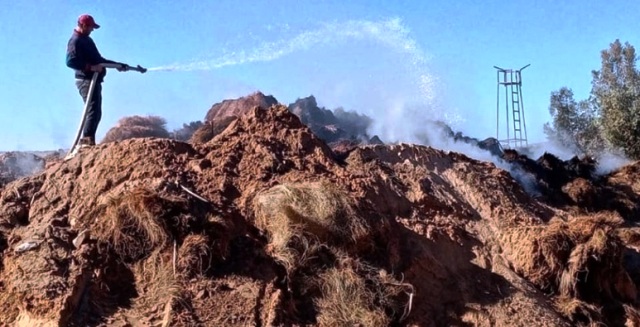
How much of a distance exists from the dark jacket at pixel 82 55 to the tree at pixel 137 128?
771cm

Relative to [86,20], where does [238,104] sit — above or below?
above

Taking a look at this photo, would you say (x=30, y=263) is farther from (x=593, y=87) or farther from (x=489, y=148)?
(x=593, y=87)

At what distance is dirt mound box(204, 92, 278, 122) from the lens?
2323cm

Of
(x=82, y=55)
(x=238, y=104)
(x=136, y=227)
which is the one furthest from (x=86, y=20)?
(x=238, y=104)

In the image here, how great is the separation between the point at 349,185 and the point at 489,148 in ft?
35.0

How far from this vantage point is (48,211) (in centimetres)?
820

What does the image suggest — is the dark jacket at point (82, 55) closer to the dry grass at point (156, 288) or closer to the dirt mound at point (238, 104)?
the dry grass at point (156, 288)

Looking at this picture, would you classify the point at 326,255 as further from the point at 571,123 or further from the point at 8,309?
the point at 571,123

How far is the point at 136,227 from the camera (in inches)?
298

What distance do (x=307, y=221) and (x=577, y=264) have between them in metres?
3.10

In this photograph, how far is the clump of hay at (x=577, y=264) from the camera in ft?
29.1

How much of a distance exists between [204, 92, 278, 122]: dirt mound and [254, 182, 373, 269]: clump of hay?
14.9 m

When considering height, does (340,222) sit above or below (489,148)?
below

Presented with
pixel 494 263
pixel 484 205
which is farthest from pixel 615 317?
pixel 484 205
